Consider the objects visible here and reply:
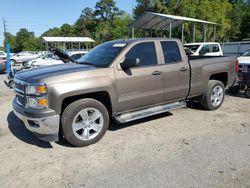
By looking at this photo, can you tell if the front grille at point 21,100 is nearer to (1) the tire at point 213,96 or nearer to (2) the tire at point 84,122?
(2) the tire at point 84,122

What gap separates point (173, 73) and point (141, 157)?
7.57 feet

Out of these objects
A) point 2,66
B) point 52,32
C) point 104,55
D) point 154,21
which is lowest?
point 2,66

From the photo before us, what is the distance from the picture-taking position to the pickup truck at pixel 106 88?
14.5 feet

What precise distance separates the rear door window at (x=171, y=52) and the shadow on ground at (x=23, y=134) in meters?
3.09

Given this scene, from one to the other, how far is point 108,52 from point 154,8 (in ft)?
122

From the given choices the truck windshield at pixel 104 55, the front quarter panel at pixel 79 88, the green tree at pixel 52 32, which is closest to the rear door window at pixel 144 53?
the truck windshield at pixel 104 55

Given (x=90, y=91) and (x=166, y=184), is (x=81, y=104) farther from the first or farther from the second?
(x=166, y=184)

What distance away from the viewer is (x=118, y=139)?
16.8 feet

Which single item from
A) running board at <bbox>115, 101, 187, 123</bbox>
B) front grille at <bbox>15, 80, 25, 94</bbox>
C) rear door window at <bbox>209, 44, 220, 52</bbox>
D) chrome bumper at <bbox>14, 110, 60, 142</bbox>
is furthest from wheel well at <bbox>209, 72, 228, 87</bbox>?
rear door window at <bbox>209, 44, 220, 52</bbox>

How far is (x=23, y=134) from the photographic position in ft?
17.9

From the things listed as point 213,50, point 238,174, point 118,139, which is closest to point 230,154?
point 238,174

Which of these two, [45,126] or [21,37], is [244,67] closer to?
[45,126]

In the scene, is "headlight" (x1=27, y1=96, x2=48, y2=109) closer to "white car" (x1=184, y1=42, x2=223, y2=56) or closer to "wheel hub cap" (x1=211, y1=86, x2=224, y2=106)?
"wheel hub cap" (x1=211, y1=86, x2=224, y2=106)

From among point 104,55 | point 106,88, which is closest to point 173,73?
point 104,55
